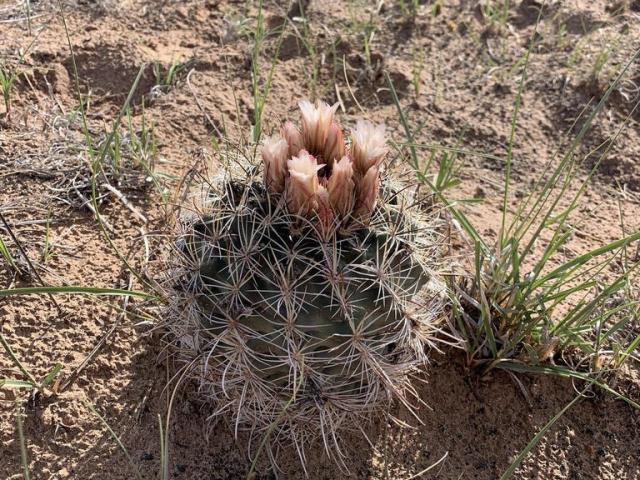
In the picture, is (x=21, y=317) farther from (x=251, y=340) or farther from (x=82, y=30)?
(x=82, y=30)

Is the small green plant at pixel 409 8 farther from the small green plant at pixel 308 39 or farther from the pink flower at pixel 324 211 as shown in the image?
the pink flower at pixel 324 211

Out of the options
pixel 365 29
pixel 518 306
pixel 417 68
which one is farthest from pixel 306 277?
pixel 365 29

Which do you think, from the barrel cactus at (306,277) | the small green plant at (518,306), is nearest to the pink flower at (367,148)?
the barrel cactus at (306,277)

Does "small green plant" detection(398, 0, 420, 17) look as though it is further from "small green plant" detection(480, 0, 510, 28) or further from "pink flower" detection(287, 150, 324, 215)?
"pink flower" detection(287, 150, 324, 215)

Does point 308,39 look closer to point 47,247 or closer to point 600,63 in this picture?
point 600,63

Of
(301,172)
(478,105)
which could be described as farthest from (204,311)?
(478,105)

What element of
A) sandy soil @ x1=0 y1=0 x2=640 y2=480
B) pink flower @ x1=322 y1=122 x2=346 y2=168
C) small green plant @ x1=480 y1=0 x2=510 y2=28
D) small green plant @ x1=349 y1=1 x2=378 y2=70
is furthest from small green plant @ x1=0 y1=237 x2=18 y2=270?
small green plant @ x1=480 y1=0 x2=510 y2=28
